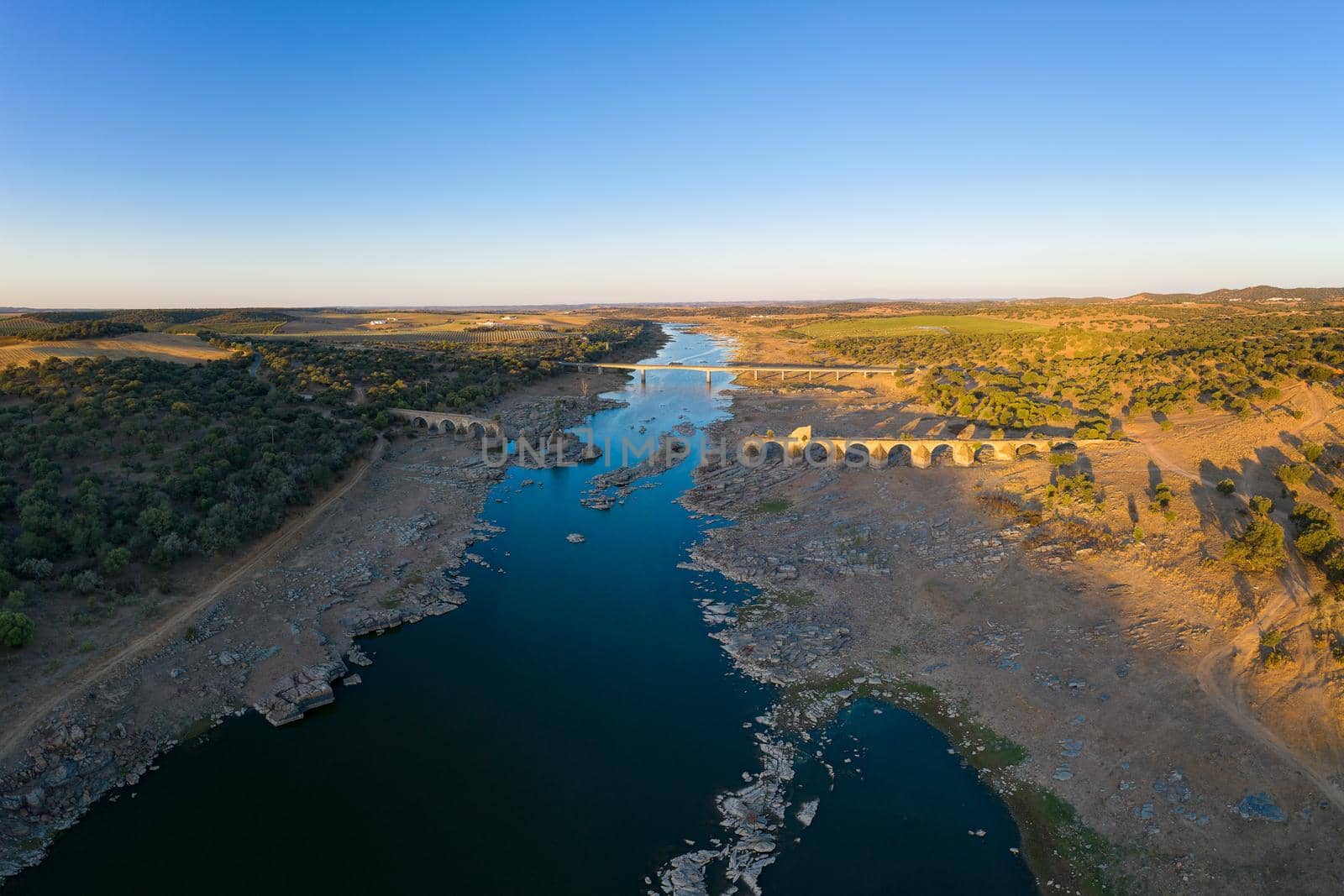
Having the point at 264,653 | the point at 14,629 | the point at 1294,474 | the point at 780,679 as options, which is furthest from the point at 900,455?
the point at 14,629

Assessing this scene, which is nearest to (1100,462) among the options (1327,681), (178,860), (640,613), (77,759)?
(1327,681)

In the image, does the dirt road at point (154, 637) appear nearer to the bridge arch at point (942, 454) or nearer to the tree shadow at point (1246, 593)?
the bridge arch at point (942, 454)

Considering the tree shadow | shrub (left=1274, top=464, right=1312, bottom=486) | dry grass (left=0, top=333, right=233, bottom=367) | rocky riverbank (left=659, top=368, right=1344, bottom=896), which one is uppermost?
dry grass (left=0, top=333, right=233, bottom=367)

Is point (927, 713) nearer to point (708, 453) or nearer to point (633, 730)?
point (633, 730)

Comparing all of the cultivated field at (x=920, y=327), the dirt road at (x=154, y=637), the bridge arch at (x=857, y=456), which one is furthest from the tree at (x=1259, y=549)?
the cultivated field at (x=920, y=327)

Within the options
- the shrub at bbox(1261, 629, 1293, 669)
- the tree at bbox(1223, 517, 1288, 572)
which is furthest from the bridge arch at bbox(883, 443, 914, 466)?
the shrub at bbox(1261, 629, 1293, 669)

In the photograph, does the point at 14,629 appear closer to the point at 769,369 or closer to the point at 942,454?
the point at 942,454

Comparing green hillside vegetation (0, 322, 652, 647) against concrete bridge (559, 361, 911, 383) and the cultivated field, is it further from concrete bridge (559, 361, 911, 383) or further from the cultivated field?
the cultivated field
